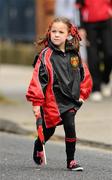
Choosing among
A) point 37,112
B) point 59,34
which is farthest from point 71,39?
point 37,112

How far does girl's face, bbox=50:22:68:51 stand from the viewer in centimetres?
770

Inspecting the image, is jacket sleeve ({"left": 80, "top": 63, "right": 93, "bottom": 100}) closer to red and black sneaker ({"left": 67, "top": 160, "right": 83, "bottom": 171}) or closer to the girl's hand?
the girl's hand

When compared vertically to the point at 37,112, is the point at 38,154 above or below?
below

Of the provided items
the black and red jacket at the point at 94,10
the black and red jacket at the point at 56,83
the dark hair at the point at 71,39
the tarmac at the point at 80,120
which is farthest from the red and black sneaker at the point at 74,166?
the black and red jacket at the point at 94,10

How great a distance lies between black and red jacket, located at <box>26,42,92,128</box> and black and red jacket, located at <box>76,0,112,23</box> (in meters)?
5.51

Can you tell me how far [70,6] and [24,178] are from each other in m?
10.1

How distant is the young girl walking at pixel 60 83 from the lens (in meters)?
7.65

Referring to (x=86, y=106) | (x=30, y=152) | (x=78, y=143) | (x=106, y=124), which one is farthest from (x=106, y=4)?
(x=30, y=152)

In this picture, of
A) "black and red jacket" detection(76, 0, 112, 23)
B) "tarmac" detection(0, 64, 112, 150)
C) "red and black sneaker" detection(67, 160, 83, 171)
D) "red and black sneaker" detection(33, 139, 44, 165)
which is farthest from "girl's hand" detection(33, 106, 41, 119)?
"black and red jacket" detection(76, 0, 112, 23)

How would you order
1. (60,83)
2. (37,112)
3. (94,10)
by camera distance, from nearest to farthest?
(37,112) < (60,83) < (94,10)

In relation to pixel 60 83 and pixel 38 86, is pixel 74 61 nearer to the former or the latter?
pixel 60 83

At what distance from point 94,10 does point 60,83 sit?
563 cm

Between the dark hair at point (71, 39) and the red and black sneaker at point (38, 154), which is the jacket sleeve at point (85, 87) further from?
the red and black sneaker at point (38, 154)

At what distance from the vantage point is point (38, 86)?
759 cm
